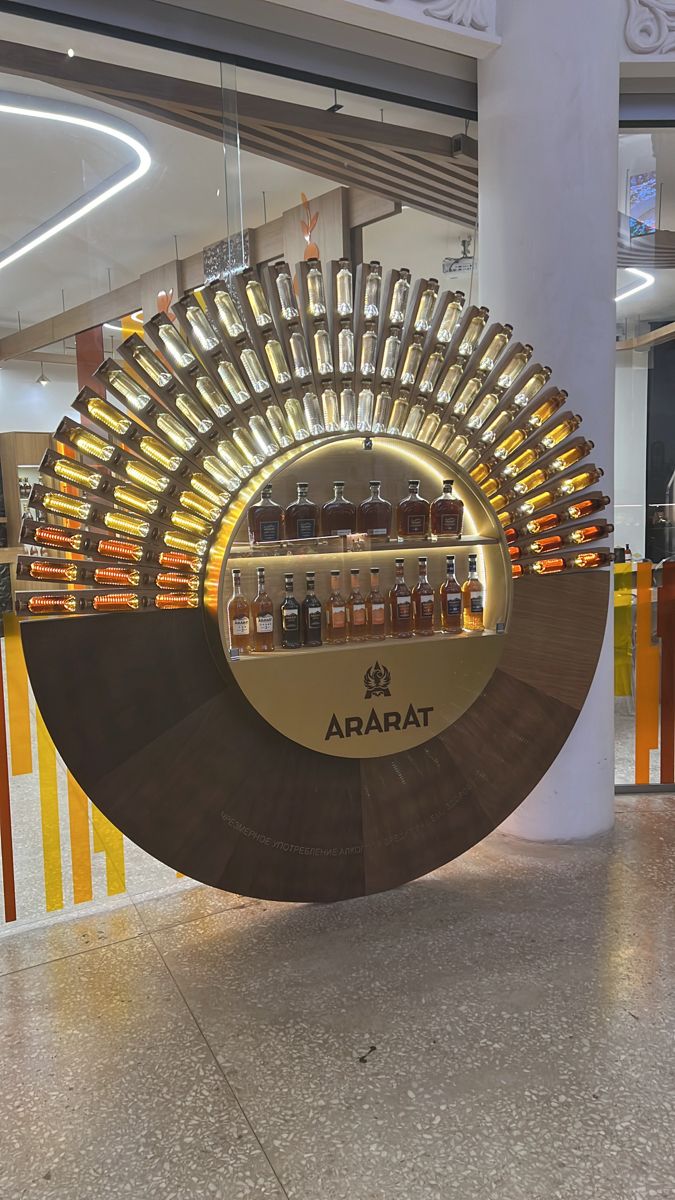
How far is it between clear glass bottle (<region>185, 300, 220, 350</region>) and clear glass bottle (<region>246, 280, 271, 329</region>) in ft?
0.50

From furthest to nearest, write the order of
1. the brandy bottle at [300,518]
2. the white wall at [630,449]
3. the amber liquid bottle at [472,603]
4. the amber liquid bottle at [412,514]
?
the white wall at [630,449], the amber liquid bottle at [472,603], the amber liquid bottle at [412,514], the brandy bottle at [300,518]

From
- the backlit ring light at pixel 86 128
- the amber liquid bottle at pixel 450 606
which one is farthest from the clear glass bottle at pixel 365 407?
the backlit ring light at pixel 86 128

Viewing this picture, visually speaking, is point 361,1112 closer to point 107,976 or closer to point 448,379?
point 107,976

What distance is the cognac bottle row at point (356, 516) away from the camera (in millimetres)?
2840

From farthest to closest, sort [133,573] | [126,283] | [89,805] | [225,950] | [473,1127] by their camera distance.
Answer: [126,283] → [89,805] → [225,950] → [133,573] → [473,1127]

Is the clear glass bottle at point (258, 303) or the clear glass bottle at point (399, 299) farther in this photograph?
the clear glass bottle at point (399, 299)

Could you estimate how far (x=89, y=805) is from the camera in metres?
3.29

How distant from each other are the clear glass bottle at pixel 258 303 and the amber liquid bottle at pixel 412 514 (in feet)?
2.40

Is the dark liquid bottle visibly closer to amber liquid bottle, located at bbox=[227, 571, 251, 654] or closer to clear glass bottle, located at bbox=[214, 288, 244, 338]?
amber liquid bottle, located at bbox=[227, 571, 251, 654]

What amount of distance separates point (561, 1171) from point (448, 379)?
2306 millimetres

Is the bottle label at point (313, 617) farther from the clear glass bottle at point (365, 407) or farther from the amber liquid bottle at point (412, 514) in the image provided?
the clear glass bottle at point (365, 407)

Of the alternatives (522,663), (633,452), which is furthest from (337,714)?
(633,452)

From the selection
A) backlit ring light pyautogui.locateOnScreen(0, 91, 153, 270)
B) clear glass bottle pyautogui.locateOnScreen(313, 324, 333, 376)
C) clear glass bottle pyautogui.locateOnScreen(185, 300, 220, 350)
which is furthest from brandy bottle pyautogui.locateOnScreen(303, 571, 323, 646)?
backlit ring light pyautogui.locateOnScreen(0, 91, 153, 270)

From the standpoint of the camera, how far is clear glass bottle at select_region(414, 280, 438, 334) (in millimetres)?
2959
